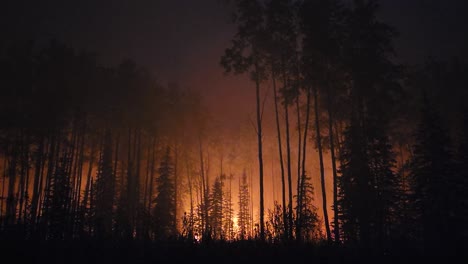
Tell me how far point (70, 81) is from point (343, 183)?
970 inches

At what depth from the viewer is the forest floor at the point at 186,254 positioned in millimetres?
8023

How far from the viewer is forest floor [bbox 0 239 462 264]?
8.02 m

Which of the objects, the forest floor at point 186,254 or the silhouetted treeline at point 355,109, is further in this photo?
the silhouetted treeline at point 355,109

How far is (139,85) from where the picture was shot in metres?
34.4

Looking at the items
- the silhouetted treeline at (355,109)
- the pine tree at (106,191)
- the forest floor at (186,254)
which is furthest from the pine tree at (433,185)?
the pine tree at (106,191)

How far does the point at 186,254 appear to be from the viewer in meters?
8.37

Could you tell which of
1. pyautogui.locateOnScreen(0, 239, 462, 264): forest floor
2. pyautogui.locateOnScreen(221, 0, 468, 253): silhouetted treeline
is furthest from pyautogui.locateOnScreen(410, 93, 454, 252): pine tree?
pyautogui.locateOnScreen(0, 239, 462, 264): forest floor

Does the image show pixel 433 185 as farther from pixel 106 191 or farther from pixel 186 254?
pixel 106 191

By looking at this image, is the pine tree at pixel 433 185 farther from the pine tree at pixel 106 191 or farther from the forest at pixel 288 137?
the pine tree at pixel 106 191

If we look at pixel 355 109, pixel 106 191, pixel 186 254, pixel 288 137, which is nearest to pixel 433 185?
pixel 355 109

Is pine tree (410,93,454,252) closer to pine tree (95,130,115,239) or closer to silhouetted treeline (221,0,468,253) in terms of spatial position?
silhouetted treeline (221,0,468,253)

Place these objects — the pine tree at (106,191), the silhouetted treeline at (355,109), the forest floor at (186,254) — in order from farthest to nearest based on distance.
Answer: the pine tree at (106,191) → the silhouetted treeline at (355,109) → the forest floor at (186,254)

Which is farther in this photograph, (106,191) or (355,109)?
(106,191)

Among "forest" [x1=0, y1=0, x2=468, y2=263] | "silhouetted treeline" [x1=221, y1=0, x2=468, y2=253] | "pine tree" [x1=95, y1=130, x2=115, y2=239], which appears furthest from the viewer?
"pine tree" [x1=95, y1=130, x2=115, y2=239]
